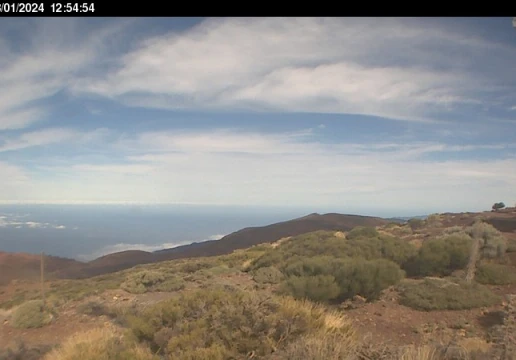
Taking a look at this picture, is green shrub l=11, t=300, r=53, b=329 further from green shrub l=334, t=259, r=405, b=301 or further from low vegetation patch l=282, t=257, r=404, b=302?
green shrub l=334, t=259, r=405, b=301

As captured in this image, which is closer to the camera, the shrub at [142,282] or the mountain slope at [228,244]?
the shrub at [142,282]

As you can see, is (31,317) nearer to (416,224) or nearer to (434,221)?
(416,224)

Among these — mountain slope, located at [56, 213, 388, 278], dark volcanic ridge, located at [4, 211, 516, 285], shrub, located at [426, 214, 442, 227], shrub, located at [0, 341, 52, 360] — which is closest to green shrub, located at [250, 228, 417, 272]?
shrub, located at [0, 341, 52, 360]

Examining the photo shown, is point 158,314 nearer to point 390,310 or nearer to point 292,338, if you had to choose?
point 292,338

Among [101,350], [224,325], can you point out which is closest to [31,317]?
[101,350]

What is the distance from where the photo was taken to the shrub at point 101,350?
14.6ft

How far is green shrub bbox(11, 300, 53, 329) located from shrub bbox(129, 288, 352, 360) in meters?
6.51

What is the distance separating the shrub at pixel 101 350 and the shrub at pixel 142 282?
786cm

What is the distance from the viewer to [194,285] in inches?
553

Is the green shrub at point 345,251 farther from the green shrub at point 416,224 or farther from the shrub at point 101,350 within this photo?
the green shrub at point 416,224

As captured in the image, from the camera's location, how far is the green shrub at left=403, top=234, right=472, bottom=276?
12.8 meters

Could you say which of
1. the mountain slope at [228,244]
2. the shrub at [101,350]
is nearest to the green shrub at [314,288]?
the shrub at [101,350]

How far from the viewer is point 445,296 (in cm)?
952

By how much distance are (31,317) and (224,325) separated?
8402 mm
